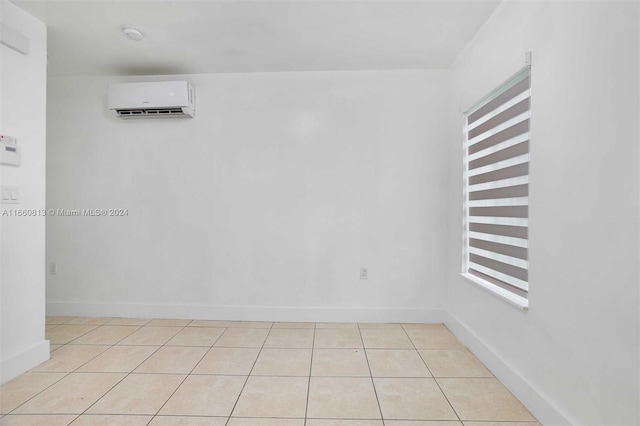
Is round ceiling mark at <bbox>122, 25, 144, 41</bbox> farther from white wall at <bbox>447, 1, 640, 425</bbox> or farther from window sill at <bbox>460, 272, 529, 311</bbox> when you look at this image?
window sill at <bbox>460, 272, 529, 311</bbox>

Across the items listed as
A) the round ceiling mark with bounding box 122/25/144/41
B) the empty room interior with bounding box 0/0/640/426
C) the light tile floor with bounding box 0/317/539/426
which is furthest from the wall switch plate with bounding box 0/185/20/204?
the round ceiling mark with bounding box 122/25/144/41

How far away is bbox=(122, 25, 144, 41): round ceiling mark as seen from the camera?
2.26 m

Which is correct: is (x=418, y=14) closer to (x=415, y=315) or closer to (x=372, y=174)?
(x=372, y=174)

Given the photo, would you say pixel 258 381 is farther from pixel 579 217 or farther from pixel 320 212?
pixel 579 217

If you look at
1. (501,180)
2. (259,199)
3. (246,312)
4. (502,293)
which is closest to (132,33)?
(259,199)

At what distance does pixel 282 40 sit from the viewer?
2.41 m

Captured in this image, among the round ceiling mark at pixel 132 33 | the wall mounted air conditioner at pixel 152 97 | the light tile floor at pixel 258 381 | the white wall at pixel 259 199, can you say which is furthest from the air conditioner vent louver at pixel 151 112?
the light tile floor at pixel 258 381

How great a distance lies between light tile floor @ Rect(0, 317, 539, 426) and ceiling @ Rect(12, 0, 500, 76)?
2.60 metres

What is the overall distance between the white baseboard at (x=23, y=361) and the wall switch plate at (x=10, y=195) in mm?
1068

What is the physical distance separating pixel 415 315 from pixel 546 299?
5.08 ft

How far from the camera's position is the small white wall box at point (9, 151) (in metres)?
1.89

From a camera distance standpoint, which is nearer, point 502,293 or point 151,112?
point 502,293

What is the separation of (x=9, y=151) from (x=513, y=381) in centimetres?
365

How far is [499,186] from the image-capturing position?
2.06 m
